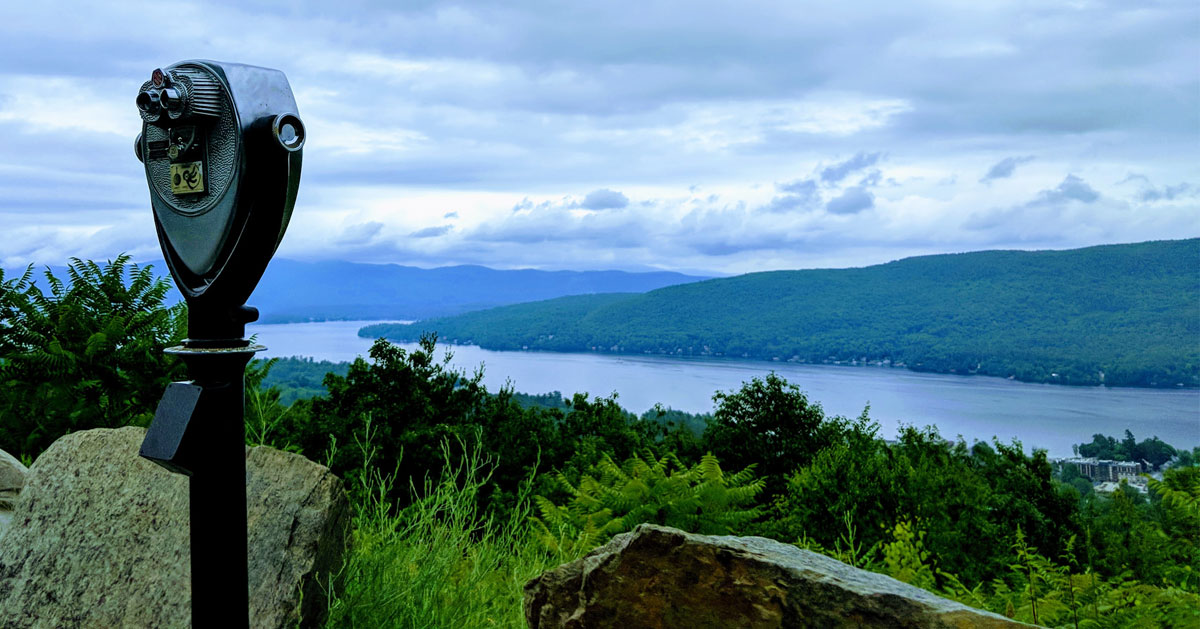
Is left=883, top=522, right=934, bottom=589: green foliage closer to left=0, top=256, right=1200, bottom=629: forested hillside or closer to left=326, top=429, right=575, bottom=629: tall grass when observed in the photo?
left=0, top=256, right=1200, bottom=629: forested hillside

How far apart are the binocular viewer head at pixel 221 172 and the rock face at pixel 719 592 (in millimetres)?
1726

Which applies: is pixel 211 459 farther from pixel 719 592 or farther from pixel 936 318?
pixel 936 318

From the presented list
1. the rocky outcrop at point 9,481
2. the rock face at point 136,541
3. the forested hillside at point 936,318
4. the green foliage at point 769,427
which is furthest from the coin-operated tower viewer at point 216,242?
the forested hillside at point 936,318

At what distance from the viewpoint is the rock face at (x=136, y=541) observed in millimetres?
3197

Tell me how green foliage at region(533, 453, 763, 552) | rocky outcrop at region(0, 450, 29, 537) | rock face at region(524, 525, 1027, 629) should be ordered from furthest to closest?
green foliage at region(533, 453, 763, 552) → rocky outcrop at region(0, 450, 29, 537) → rock face at region(524, 525, 1027, 629)

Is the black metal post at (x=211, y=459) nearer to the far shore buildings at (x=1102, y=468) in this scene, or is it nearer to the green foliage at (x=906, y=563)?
the green foliage at (x=906, y=563)

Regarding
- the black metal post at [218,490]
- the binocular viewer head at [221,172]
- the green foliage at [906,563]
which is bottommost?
the green foliage at [906,563]

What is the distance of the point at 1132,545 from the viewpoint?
1041 centimetres

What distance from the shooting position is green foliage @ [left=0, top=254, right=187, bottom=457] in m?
6.29

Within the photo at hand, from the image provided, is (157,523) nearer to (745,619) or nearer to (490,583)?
(490,583)

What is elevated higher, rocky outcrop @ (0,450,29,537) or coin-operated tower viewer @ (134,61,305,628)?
coin-operated tower viewer @ (134,61,305,628)

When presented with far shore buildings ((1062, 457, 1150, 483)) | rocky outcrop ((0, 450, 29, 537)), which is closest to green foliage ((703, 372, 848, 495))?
far shore buildings ((1062, 457, 1150, 483))

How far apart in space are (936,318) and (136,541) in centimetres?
4230

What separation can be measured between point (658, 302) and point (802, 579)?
44.7 meters
